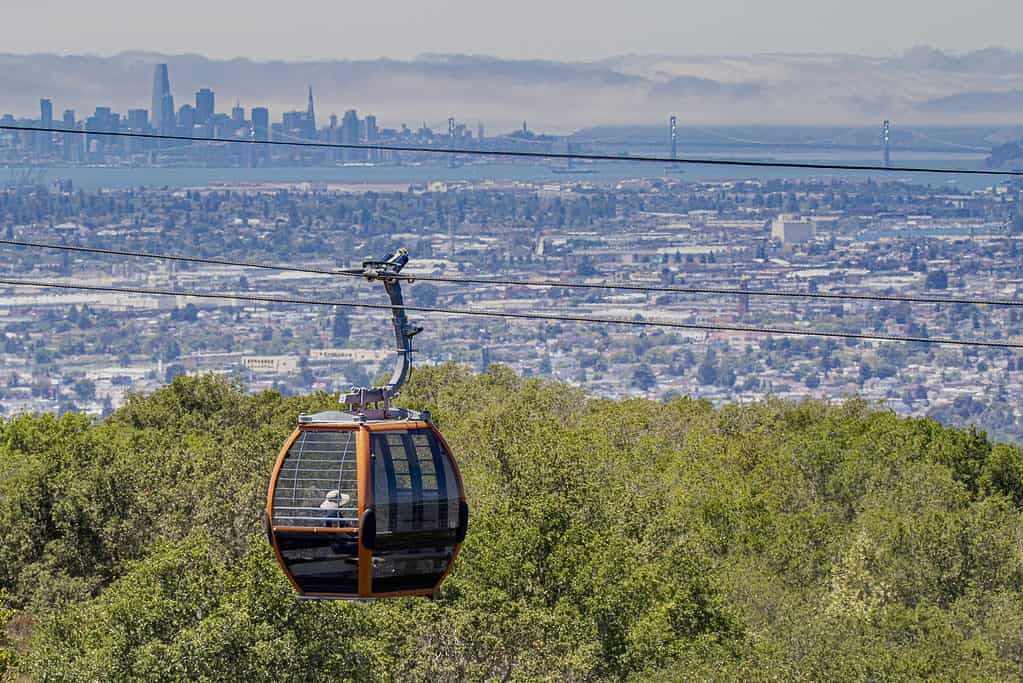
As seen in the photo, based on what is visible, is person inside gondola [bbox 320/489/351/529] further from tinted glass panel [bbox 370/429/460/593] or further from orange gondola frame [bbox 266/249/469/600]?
tinted glass panel [bbox 370/429/460/593]

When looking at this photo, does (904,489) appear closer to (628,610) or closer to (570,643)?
(628,610)

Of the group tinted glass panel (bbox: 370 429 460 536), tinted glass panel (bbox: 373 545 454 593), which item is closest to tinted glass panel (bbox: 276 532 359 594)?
A: tinted glass panel (bbox: 373 545 454 593)

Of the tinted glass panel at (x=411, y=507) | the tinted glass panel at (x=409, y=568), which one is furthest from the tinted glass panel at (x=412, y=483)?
the tinted glass panel at (x=409, y=568)

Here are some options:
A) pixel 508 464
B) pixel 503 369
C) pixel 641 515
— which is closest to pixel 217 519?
pixel 508 464

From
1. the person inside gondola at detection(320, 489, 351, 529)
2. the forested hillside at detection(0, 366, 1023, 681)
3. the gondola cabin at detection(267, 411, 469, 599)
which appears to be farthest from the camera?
the forested hillside at detection(0, 366, 1023, 681)

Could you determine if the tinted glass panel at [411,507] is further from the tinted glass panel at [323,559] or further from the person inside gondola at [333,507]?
the person inside gondola at [333,507]

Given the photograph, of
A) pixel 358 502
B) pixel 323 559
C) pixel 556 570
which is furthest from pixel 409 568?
pixel 556 570

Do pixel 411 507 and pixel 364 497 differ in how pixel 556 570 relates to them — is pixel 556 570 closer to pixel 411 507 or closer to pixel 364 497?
pixel 411 507
